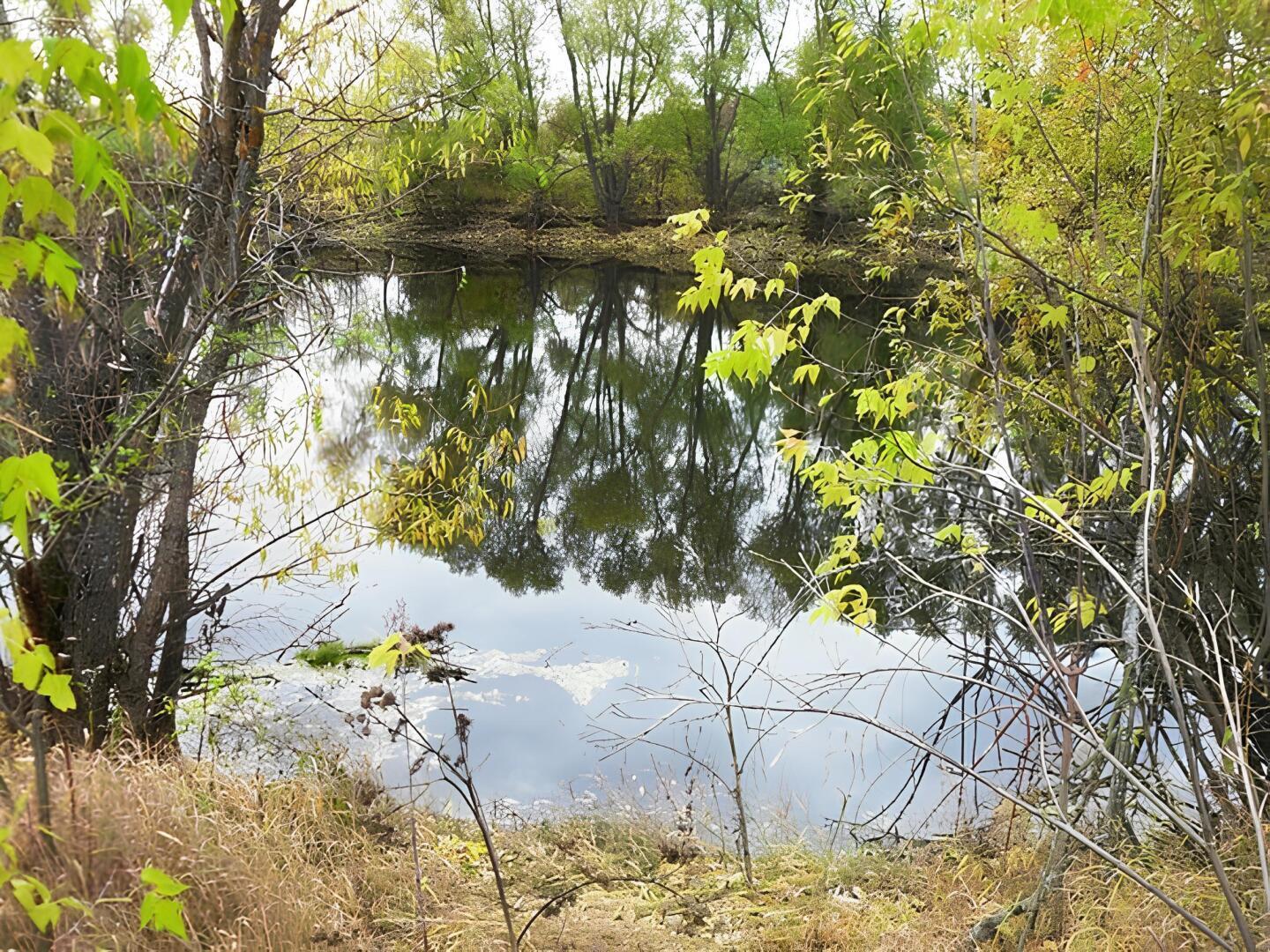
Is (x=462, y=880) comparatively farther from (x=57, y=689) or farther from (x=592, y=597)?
(x=592, y=597)

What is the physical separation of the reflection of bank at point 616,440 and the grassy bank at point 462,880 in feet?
7.67

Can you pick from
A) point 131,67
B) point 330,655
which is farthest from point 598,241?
point 131,67

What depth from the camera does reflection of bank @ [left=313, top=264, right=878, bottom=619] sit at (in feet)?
29.0

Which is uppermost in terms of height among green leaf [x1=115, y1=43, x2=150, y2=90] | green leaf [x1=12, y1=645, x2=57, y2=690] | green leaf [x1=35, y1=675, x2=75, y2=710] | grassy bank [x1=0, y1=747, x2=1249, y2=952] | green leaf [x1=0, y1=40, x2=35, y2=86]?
green leaf [x1=115, y1=43, x2=150, y2=90]

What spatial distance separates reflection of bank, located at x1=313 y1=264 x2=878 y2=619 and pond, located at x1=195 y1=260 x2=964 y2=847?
0.04 meters

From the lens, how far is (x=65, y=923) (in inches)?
108

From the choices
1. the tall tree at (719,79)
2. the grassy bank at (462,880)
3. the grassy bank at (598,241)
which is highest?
the tall tree at (719,79)

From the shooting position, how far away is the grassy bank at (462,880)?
9.90ft

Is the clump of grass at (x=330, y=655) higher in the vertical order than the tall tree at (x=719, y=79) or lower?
lower

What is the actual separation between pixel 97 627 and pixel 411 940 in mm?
2191

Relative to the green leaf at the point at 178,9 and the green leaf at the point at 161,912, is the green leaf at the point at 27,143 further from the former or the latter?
the green leaf at the point at 161,912

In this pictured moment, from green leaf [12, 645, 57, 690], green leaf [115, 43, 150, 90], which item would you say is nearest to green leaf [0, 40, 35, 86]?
green leaf [115, 43, 150, 90]

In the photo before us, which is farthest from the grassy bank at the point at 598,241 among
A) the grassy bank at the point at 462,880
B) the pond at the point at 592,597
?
the grassy bank at the point at 462,880

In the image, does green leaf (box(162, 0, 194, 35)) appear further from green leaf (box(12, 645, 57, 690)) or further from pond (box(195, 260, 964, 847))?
pond (box(195, 260, 964, 847))
